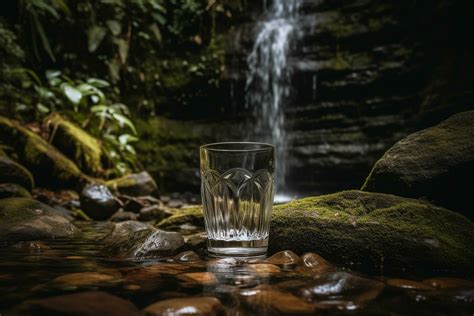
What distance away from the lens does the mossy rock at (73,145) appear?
605 centimetres

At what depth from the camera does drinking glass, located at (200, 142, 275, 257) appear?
1896 mm

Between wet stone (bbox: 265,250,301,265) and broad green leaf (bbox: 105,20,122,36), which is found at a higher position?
broad green leaf (bbox: 105,20,122,36)

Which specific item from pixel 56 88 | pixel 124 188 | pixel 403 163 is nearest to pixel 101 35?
pixel 56 88

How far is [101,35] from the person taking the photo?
8.26 m

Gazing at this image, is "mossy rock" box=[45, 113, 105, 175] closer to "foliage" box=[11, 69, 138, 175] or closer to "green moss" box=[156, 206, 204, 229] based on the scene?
"foliage" box=[11, 69, 138, 175]

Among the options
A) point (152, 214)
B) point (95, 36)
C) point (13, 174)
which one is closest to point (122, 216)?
point (152, 214)

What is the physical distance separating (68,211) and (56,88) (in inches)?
154

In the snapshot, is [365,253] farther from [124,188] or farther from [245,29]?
[245,29]

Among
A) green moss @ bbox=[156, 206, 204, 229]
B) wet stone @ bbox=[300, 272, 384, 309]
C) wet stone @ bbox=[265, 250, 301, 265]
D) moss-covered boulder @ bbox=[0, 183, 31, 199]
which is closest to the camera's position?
wet stone @ bbox=[300, 272, 384, 309]

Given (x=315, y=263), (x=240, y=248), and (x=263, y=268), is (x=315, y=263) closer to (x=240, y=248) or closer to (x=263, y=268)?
(x=263, y=268)

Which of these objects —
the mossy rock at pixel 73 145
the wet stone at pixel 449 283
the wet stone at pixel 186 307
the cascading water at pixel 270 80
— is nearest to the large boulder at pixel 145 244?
the wet stone at pixel 186 307

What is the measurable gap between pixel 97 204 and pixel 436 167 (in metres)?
3.87

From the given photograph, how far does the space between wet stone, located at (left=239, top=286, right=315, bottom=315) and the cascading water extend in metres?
7.25

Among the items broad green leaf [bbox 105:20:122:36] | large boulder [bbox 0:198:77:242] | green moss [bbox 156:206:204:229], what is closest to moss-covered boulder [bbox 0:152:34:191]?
large boulder [bbox 0:198:77:242]
